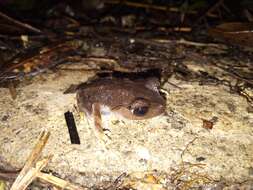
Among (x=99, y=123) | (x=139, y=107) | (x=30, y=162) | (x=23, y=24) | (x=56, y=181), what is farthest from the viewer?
(x=23, y=24)

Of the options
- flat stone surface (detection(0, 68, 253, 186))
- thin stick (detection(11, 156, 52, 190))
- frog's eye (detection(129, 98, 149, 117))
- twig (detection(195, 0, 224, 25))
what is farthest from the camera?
twig (detection(195, 0, 224, 25))

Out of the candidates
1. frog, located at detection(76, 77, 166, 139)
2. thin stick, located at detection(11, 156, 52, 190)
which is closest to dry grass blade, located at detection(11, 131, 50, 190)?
thin stick, located at detection(11, 156, 52, 190)

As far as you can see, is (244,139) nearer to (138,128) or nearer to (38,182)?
(138,128)

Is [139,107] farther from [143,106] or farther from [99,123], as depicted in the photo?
[99,123]

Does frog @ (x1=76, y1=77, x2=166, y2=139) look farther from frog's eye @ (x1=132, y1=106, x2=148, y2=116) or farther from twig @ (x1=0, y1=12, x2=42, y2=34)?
twig @ (x1=0, y1=12, x2=42, y2=34)

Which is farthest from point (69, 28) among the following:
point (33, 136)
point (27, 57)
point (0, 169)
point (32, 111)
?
point (0, 169)

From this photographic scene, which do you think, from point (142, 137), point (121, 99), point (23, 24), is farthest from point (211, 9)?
point (142, 137)
